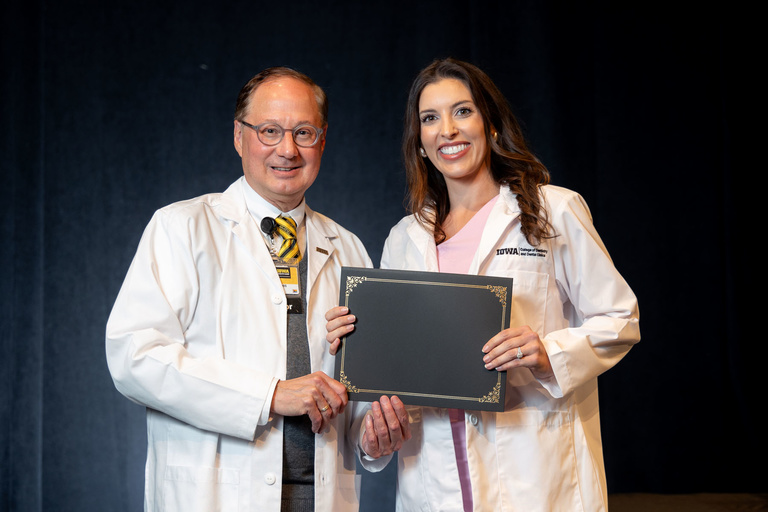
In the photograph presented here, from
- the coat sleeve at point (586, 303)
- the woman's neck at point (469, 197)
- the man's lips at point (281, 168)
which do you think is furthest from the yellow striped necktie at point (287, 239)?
the coat sleeve at point (586, 303)

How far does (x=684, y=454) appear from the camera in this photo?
11.6ft

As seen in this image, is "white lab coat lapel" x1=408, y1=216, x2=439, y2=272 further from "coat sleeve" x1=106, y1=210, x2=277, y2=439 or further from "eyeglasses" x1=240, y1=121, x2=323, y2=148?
"coat sleeve" x1=106, y1=210, x2=277, y2=439

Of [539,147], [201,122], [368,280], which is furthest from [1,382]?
[539,147]

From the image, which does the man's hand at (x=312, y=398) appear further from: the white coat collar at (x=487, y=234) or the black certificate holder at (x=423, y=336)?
the white coat collar at (x=487, y=234)

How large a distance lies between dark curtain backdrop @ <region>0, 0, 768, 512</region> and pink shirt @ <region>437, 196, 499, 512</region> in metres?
1.50

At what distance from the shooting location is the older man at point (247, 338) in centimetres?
175

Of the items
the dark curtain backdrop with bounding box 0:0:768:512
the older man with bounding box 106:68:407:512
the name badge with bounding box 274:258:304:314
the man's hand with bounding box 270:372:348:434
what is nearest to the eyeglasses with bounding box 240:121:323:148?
the older man with bounding box 106:68:407:512

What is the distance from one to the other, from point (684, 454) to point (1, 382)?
10.9 ft

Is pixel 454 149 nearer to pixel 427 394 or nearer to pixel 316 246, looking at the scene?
pixel 316 246

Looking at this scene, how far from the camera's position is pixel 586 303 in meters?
1.97

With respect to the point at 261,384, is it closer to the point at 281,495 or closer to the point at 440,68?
the point at 281,495

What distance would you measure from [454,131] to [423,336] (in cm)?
67

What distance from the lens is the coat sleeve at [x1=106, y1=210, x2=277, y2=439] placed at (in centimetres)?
173

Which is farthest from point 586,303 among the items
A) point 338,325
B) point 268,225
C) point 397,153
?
point 397,153
